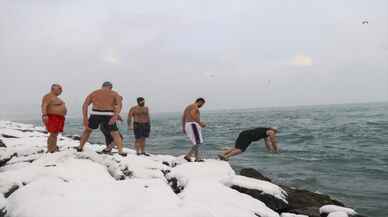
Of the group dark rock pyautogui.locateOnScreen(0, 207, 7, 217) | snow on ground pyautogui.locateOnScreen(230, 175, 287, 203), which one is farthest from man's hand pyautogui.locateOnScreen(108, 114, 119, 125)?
dark rock pyautogui.locateOnScreen(0, 207, 7, 217)

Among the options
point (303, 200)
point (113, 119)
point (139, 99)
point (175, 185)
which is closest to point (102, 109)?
point (113, 119)

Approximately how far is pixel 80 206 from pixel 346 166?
576 inches

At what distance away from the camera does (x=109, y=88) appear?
10.2 m

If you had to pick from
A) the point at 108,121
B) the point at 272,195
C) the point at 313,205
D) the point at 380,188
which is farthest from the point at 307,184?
the point at 108,121

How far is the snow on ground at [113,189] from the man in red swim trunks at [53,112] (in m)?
0.72

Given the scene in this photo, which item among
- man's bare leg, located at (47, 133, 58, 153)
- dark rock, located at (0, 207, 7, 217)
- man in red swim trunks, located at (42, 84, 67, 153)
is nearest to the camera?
dark rock, located at (0, 207, 7, 217)

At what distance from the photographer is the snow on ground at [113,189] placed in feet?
19.4

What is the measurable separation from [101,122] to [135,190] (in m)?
3.68

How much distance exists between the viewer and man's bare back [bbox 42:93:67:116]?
959 cm

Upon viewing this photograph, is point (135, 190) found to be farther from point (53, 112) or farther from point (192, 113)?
point (192, 113)

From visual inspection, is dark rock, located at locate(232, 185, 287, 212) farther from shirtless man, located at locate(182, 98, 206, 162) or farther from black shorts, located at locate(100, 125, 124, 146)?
black shorts, located at locate(100, 125, 124, 146)

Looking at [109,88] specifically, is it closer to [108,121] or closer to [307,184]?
[108,121]

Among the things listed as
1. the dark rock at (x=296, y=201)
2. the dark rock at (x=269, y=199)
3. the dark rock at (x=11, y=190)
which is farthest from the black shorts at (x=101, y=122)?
the dark rock at (x=269, y=199)

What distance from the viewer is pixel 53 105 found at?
9695mm
